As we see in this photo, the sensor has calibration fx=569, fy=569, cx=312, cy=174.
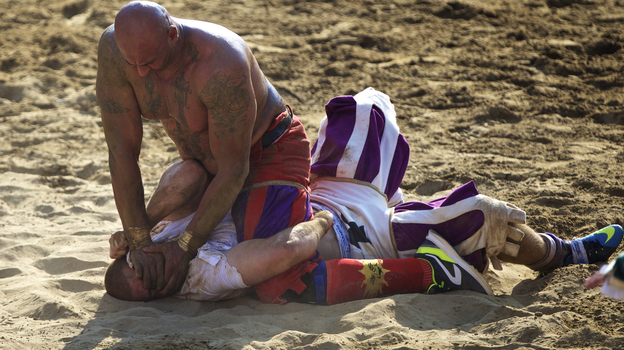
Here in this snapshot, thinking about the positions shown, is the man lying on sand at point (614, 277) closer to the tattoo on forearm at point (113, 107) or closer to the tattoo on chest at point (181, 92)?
the tattoo on chest at point (181, 92)

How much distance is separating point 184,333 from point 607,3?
6185 mm

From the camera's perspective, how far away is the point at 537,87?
4883 mm

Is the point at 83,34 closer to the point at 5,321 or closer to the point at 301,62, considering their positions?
the point at 301,62

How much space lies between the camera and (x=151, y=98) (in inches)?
94.3

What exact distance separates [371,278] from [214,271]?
26.4 inches

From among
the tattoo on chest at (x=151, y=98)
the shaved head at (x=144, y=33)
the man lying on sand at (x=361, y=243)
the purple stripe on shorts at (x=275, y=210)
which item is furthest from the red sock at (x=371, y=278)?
the shaved head at (x=144, y=33)

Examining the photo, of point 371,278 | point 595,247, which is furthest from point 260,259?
point 595,247

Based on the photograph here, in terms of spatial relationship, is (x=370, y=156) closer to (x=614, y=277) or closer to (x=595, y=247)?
(x=595, y=247)

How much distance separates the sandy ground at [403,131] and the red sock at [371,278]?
81 mm

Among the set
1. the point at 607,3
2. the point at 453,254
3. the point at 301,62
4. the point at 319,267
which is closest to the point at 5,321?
the point at 319,267

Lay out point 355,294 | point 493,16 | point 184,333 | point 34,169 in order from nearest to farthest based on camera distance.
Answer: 1. point 184,333
2. point 355,294
3. point 34,169
4. point 493,16

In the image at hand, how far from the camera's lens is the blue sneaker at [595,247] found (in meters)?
2.64

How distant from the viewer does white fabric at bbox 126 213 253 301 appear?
241cm

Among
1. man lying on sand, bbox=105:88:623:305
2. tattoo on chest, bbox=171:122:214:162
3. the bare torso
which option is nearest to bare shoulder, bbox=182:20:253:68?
the bare torso
